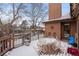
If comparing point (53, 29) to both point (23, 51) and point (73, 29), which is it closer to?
point (73, 29)

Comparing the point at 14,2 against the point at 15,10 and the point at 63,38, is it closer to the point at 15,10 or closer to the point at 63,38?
the point at 15,10

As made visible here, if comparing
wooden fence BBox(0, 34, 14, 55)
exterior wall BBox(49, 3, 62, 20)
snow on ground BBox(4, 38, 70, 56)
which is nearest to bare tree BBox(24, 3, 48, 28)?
exterior wall BBox(49, 3, 62, 20)

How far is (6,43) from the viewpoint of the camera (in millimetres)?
2619

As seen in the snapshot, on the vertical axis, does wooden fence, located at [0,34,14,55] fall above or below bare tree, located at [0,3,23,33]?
below

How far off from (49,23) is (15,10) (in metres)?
0.55

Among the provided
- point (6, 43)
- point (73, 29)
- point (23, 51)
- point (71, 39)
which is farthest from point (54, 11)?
point (6, 43)

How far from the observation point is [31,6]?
2.66 metres

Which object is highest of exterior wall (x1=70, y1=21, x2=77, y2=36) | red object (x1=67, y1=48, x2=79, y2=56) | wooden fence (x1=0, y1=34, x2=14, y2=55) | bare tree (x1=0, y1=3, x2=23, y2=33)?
bare tree (x1=0, y1=3, x2=23, y2=33)

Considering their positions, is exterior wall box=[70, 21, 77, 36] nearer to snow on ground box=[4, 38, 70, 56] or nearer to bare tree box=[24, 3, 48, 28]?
snow on ground box=[4, 38, 70, 56]

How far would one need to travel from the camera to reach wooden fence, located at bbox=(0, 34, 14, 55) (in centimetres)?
262

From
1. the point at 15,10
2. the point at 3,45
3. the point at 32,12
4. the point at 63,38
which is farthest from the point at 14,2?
the point at 63,38

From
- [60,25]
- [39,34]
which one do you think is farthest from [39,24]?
[60,25]

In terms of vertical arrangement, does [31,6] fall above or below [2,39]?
above

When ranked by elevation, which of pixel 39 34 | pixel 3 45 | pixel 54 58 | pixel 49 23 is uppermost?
pixel 49 23
